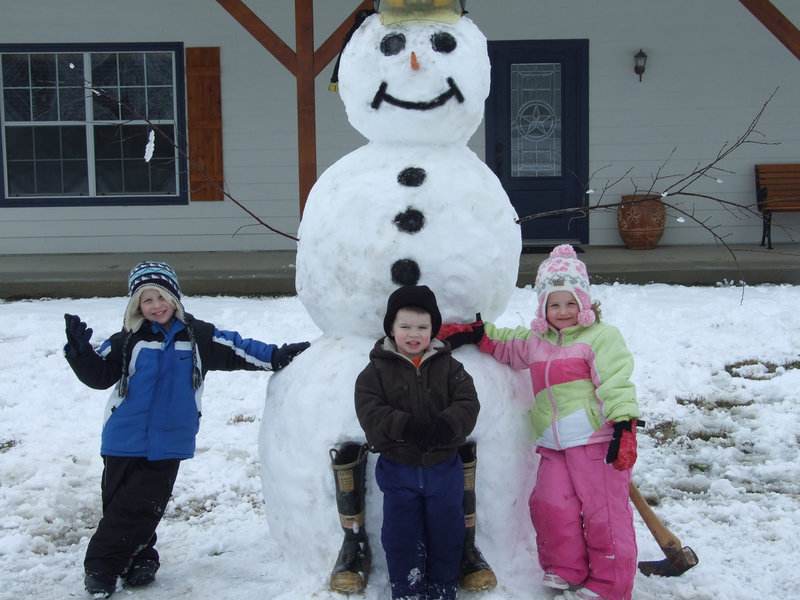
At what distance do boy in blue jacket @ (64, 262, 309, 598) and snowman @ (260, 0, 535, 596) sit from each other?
33cm

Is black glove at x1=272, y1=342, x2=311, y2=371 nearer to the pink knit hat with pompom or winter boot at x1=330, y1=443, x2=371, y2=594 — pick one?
winter boot at x1=330, y1=443, x2=371, y2=594

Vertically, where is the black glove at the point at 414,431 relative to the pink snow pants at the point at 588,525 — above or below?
above

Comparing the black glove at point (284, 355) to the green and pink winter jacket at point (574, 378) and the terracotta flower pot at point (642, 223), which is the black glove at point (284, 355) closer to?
the green and pink winter jacket at point (574, 378)

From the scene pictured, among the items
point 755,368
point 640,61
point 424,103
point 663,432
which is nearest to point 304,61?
point 640,61

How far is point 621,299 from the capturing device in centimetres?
796

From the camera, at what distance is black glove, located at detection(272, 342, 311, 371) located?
3.43 meters

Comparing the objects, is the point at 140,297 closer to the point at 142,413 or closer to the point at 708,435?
the point at 142,413

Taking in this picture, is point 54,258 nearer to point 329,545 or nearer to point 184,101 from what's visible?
point 184,101

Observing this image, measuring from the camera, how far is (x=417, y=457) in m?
2.88

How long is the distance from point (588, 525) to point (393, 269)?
1.06 m

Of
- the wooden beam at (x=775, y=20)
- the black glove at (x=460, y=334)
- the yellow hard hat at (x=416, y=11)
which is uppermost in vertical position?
the wooden beam at (x=775, y=20)

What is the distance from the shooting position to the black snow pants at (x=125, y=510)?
3.28 m

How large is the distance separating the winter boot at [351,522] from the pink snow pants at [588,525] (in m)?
0.60

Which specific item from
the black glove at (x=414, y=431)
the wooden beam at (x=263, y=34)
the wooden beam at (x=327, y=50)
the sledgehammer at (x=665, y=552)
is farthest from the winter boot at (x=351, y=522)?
the wooden beam at (x=263, y=34)
